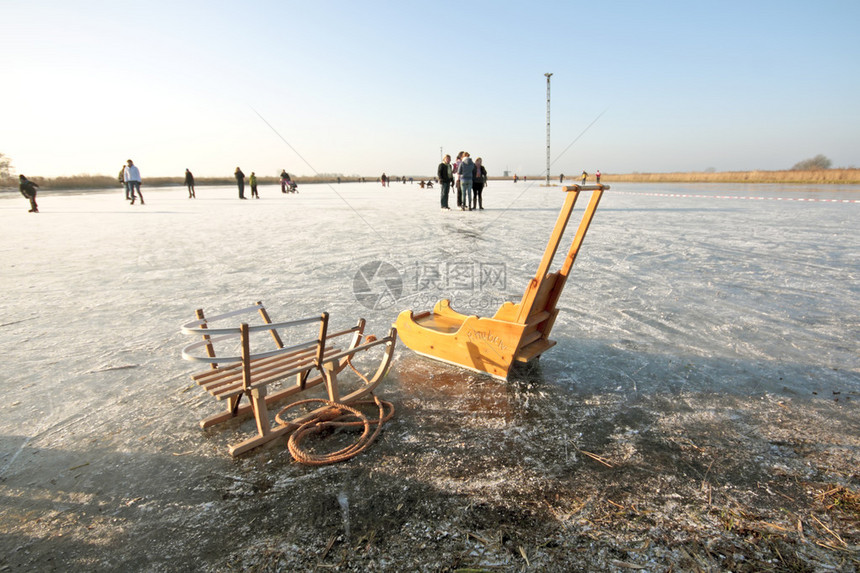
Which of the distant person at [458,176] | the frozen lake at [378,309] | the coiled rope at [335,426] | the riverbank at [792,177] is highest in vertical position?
the riverbank at [792,177]

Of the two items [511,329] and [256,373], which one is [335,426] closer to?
[256,373]

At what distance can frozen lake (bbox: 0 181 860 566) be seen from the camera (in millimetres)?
2875

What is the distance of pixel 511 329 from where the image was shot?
315 centimetres

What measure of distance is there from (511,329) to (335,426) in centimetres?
140

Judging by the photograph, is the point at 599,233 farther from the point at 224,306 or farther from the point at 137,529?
the point at 137,529

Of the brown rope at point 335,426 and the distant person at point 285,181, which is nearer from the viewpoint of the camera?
the brown rope at point 335,426

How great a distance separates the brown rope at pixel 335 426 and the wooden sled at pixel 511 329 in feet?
2.60

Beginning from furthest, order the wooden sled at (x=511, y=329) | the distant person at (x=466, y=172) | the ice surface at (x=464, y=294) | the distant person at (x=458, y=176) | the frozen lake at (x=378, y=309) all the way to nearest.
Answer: the distant person at (x=458, y=176), the distant person at (x=466, y=172), the ice surface at (x=464, y=294), the wooden sled at (x=511, y=329), the frozen lake at (x=378, y=309)

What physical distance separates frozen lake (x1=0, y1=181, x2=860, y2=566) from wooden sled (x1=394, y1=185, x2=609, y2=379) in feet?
0.73

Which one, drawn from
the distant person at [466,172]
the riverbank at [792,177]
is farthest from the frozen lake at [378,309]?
the riverbank at [792,177]

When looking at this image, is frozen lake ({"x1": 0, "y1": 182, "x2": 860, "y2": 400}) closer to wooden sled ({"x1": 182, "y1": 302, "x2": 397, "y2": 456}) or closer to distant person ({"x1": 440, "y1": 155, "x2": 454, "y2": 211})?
wooden sled ({"x1": 182, "y1": 302, "x2": 397, "y2": 456})

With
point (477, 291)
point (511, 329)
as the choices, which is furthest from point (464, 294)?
point (511, 329)

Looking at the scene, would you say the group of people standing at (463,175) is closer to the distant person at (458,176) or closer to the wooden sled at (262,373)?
the distant person at (458,176)

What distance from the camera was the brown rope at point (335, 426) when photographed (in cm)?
243
